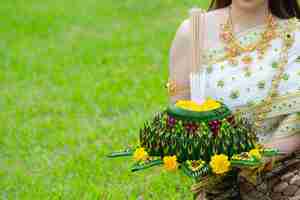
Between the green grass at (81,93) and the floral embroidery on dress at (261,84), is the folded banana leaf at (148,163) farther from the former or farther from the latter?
the green grass at (81,93)

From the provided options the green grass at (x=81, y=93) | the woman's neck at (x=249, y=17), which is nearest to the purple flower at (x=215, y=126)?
the woman's neck at (x=249, y=17)

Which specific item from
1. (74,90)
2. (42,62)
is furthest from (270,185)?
(42,62)

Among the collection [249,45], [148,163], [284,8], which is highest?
[284,8]

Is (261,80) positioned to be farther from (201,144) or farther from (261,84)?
(201,144)

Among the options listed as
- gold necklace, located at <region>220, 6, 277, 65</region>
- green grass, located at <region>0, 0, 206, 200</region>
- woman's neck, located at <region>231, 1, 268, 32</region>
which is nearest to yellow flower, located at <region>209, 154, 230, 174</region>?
gold necklace, located at <region>220, 6, 277, 65</region>

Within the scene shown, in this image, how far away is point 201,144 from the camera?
7.27 ft

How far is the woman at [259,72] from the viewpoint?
256 cm

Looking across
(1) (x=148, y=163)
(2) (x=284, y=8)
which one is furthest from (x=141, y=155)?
(2) (x=284, y=8)

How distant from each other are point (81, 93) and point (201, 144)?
4.17 m

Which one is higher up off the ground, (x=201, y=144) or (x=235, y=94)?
→ (x=235, y=94)

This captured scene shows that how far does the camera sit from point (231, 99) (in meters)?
2.59

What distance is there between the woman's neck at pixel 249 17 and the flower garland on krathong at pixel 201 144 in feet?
1.41

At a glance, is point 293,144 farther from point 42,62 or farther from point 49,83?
point 42,62

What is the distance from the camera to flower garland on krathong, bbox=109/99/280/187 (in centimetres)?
Result: 221
